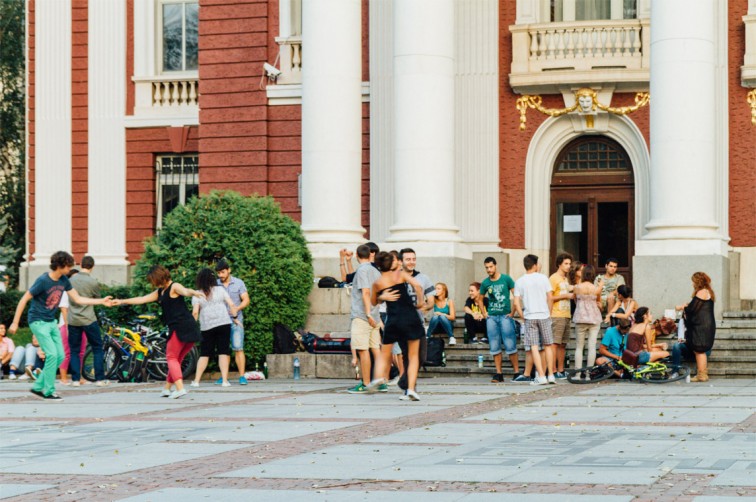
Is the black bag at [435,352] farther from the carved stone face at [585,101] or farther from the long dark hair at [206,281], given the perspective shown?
the carved stone face at [585,101]

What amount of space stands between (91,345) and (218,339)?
2.54 metres

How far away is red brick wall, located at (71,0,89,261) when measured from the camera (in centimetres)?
3141

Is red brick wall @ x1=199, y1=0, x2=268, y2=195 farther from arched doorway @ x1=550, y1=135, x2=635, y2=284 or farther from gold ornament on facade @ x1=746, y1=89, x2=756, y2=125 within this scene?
gold ornament on facade @ x1=746, y1=89, x2=756, y2=125

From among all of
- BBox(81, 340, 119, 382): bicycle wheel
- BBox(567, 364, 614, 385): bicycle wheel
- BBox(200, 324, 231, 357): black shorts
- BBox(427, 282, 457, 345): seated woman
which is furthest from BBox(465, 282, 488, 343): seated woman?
BBox(81, 340, 119, 382): bicycle wheel

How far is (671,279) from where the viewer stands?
73.1 feet

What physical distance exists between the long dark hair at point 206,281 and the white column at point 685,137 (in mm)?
6963

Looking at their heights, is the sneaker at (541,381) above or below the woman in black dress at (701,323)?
below

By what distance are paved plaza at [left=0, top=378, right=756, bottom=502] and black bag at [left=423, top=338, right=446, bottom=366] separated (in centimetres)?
314

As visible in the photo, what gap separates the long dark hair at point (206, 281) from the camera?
19844 mm

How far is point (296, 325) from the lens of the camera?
22.9 metres

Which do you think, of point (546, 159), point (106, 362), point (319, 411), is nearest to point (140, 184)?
point (546, 159)

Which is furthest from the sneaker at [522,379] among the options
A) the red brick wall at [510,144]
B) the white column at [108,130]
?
the white column at [108,130]

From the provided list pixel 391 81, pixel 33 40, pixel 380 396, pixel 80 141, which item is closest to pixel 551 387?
pixel 380 396

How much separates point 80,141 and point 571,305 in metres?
13.7
